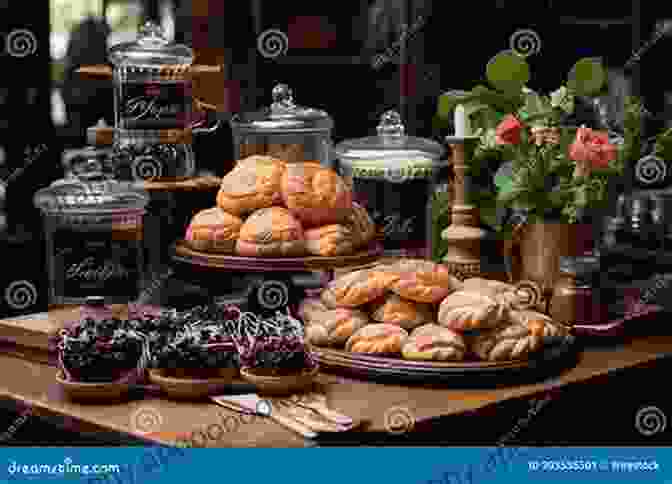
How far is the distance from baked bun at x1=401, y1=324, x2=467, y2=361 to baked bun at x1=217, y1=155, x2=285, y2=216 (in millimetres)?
513

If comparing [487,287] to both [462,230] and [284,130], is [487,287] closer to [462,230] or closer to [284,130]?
[462,230]

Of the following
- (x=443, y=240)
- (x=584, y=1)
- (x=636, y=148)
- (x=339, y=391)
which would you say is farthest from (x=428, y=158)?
(x=584, y=1)

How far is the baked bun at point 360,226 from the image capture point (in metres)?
2.52

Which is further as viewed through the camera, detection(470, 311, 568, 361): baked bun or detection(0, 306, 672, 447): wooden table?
detection(470, 311, 568, 361): baked bun

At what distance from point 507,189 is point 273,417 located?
833 mm

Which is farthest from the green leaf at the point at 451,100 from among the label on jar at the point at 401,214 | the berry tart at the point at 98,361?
the berry tart at the point at 98,361

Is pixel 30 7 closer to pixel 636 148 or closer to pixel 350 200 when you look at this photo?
pixel 350 200

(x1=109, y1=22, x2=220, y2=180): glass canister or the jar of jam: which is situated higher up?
(x1=109, y1=22, x2=220, y2=180): glass canister

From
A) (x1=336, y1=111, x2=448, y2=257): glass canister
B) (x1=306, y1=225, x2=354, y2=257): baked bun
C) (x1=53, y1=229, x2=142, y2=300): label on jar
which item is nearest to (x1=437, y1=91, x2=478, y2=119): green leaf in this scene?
(x1=336, y1=111, x2=448, y2=257): glass canister

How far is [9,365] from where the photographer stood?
2.32m

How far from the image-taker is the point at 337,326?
224cm

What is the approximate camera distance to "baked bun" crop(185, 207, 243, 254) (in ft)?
8.19

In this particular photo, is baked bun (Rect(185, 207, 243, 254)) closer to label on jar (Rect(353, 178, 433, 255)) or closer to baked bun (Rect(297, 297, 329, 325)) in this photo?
baked bun (Rect(297, 297, 329, 325))

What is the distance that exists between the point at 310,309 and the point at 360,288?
0.32 meters
